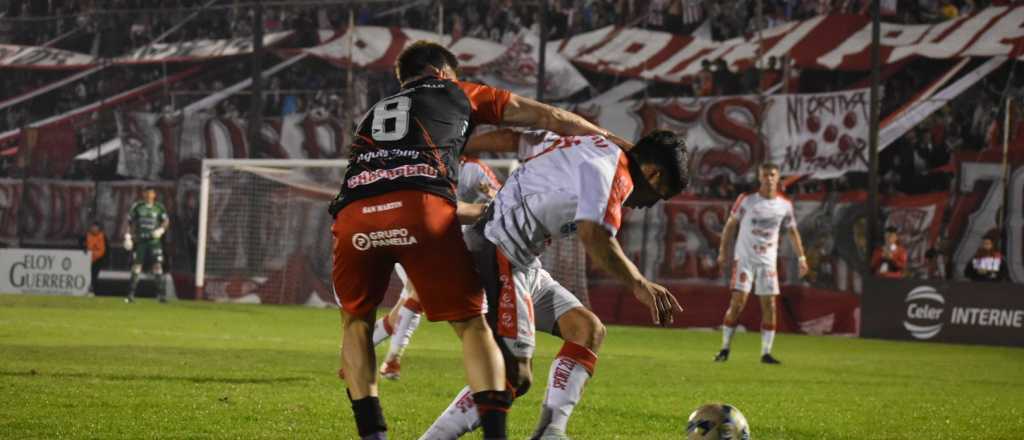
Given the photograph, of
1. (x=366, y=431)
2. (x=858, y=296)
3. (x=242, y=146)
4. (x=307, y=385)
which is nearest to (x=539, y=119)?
(x=366, y=431)

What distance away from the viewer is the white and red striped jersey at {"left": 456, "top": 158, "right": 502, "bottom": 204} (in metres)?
11.9

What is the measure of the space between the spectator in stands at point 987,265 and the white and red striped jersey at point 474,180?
1341cm

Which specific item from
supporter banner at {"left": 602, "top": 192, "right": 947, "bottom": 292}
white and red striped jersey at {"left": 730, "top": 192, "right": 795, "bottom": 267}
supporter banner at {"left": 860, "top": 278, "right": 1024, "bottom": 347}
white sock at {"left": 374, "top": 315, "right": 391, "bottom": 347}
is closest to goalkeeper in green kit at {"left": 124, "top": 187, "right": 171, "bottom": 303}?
supporter banner at {"left": 602, "top": 192, "right": 947, "bottom": 292}

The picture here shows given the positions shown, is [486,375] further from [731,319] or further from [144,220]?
[144,220]

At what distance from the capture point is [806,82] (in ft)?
89.8

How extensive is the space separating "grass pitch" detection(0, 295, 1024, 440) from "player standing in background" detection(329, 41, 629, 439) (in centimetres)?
170

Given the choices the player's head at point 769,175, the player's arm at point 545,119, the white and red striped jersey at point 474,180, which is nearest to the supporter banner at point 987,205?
the player's head at point 769,175

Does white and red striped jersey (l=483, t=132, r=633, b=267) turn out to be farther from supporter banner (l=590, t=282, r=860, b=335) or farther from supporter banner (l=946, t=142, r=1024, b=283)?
supporter banner (l=946, t=142, r=1024, b=283)

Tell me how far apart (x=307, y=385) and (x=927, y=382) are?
21.5ft

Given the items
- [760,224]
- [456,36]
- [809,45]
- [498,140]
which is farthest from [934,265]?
[498,140]

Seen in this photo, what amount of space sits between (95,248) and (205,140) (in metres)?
4.33

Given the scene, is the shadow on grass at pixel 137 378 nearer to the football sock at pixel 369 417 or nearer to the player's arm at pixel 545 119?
the football sock at pixel 369 417

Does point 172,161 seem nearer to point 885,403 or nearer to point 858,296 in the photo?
point 858,296

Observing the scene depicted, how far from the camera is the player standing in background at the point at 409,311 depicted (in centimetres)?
A: 1173
